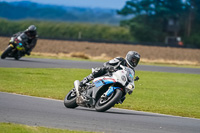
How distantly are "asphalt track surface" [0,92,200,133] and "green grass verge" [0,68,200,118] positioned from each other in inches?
67.4

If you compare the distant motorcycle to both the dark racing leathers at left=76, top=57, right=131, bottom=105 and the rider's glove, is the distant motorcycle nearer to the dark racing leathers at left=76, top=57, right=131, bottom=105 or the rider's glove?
the dark racing leathers at left=76, top=57, right=131, bottom=105

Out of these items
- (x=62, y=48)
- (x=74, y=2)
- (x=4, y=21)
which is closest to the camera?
(x=62, y=48)

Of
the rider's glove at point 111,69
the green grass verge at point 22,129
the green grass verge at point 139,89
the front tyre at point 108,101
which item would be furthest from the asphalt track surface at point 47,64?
the green grass verge at point 22,129

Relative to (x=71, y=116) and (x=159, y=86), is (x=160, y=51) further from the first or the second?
(x=71, y=116)

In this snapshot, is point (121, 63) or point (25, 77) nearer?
point (121, 63)

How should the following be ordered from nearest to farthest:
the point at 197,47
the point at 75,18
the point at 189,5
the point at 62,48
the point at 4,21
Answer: the point at 62,48 → the point at 197,47 → the point at 4,21 → the point at 75,18 → the point at 189,5

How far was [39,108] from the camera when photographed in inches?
398

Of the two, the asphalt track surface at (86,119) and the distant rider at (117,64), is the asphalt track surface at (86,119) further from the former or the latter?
the distant rider at (117,64)

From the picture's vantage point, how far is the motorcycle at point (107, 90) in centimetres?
983

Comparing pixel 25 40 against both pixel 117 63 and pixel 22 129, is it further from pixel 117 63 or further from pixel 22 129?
pixel 22 129

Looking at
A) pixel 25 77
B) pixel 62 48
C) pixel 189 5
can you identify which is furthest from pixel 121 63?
pixel 189 5

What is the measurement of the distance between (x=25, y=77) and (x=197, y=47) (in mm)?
28889

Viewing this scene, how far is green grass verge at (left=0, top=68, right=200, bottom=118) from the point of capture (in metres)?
12.6

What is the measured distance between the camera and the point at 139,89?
16844 mm
